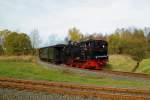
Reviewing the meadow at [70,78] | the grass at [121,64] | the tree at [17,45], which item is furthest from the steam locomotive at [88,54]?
the tree at [17,45]

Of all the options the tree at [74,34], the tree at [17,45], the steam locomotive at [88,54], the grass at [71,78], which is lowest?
the grass at [71,78]

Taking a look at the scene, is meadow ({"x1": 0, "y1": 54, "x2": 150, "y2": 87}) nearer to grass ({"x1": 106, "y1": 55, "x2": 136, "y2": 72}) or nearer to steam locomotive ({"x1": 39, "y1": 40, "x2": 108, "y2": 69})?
steam locomotive ({"x1": 39, "y1": 40, "x2": 108, "y2": 69})

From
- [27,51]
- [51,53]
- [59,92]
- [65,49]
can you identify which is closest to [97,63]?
[65,49]

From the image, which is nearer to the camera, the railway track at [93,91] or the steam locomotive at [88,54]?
the railway track at [93,91]

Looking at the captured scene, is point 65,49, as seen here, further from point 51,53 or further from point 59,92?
point 59,92

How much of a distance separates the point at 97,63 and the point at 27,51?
42.8 m

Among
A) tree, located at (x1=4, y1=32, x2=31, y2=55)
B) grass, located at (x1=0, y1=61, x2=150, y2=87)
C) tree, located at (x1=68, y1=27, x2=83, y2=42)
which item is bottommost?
grass, located at (x1=0, y1=61, x2=150, y2=87)

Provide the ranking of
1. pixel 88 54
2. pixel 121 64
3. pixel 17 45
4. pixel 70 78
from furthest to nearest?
pixel 17 45
pixel 121 64
pixel 88 54
pixel 70 78

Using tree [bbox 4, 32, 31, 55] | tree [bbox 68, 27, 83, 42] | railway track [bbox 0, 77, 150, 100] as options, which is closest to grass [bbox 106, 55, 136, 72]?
railway track [bbox 0, 77, 150, 100]

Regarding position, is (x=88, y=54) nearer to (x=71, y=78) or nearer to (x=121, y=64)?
(x=121, y=64)

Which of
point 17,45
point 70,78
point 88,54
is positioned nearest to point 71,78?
point 70,78

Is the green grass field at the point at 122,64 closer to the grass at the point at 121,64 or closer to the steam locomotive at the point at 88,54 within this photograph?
the grass at the point at 121,64

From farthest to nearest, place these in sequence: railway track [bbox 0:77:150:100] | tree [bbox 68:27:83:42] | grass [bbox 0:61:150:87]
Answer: tree [bbox 68:27:83:42], grass [bbox 0:61:150:87], railway track [bbox 0:77:150:100]

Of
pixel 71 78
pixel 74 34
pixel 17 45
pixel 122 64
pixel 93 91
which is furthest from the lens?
pixel 74 34
